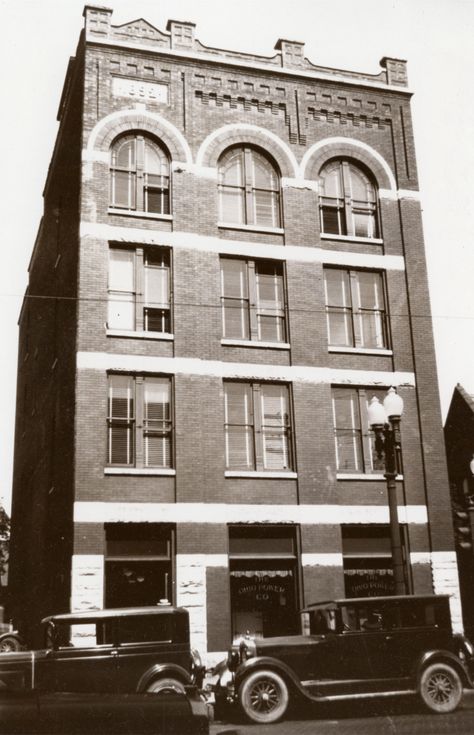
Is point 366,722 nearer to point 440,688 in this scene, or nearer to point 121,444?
point 440,688

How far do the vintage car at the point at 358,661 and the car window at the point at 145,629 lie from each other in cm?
123

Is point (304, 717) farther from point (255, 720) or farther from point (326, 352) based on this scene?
point (326, 352)

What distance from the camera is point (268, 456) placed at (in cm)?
2120

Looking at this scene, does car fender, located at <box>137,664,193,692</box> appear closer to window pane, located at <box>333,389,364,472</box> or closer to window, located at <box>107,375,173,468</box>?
window, located at <box>107,375,173,468</box>

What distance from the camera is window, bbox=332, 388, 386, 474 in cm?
2169

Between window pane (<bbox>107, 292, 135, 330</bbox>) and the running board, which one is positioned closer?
the running board

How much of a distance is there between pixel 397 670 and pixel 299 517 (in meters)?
7.05

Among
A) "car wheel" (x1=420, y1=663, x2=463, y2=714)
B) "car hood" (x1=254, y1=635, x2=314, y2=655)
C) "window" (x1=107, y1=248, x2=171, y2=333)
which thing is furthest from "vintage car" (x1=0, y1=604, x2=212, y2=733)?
A: "window" (x1=107, y1=248, x2=171, y2=333)

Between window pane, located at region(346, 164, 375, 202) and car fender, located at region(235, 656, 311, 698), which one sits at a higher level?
window pane, located at region(346, 164, 375, 202)

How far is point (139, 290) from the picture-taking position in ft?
70.1

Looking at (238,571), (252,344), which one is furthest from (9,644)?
(252,344)

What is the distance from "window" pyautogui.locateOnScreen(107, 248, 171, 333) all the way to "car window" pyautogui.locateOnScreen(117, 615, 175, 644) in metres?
8.62

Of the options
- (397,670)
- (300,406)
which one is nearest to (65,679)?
(397,670)

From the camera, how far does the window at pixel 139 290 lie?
69.4ft
